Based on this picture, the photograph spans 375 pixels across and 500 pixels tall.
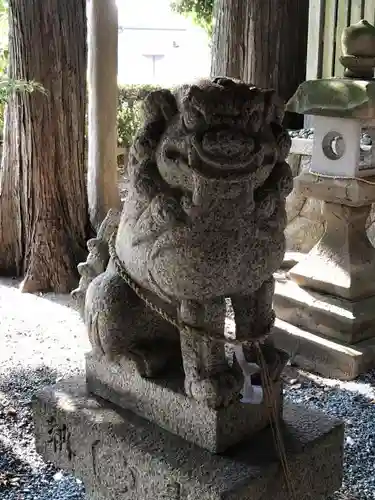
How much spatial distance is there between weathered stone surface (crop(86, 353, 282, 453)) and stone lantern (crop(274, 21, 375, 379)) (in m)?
1.81

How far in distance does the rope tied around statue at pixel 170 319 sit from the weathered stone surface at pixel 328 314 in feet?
6.36

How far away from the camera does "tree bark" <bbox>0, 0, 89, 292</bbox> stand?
4523 mm

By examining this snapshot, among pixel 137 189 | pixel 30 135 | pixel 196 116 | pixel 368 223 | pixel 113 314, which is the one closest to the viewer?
pixel 196 116

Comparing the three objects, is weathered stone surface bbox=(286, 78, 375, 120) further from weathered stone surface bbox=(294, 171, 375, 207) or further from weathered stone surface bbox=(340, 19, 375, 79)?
weathered stone surface bbox=(294, 171, 375, 207)

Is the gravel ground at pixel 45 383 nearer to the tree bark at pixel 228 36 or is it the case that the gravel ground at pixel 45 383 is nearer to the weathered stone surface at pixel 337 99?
the weathered stone surface at pixel 337 99

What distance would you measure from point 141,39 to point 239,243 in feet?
46.5

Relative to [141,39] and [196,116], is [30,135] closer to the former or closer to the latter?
[196,116]

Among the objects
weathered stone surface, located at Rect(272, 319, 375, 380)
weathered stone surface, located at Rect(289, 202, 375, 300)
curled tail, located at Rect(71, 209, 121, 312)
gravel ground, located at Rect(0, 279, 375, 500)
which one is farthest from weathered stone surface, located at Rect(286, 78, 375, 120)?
curled tail, located at Rect(71, 209, 121, 312)

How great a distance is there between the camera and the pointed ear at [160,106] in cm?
173

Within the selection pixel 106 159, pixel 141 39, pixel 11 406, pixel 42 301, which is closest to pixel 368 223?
pixel 106 159

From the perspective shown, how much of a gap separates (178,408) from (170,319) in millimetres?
251

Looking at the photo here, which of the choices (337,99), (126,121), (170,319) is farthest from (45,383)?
(126,121)

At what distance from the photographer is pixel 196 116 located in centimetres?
165

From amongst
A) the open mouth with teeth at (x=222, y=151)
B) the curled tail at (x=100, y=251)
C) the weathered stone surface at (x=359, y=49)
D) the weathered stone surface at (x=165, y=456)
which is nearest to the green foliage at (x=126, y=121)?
the weathered stone surface at (x=359, y=49)
